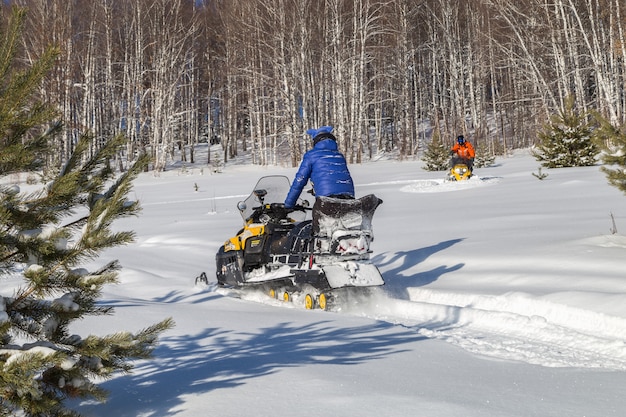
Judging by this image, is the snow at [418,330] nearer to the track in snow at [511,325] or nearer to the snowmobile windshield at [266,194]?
the track in snow at [511,325]

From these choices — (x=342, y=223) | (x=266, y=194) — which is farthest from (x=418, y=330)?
(x=266, y=194)

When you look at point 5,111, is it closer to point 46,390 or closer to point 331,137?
→ point 46,390

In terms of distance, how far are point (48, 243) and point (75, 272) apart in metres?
0.14

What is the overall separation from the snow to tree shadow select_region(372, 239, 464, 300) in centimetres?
3

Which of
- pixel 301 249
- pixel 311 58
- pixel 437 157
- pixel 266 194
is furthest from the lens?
pixel 311 58

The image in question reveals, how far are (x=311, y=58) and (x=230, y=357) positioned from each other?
2554 cm

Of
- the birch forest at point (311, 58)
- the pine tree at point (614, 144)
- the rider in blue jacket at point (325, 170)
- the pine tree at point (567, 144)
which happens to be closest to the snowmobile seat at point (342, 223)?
the rider in blue jacket at point (325, 170)

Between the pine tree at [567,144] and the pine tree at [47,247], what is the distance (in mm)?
15235

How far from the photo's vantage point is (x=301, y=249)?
579cm

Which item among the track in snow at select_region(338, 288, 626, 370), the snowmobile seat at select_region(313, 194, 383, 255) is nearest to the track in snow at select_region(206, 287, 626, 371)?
the track in snow at select_region(338, 288, 626, 370)

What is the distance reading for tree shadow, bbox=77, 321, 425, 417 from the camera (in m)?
2.55

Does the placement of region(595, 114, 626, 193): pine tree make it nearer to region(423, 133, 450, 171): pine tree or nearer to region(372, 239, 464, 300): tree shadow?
region(372, 239, 464, 300): tree shadow

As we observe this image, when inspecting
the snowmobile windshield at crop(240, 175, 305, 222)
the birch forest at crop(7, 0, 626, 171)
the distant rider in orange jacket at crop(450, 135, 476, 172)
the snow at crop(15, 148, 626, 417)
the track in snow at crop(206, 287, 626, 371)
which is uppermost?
the birch forest at crop(7, 0, 626, 171)

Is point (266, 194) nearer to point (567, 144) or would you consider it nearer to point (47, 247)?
point (47, 247)
